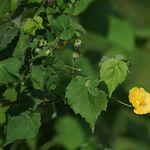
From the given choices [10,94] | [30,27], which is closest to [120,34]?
[10,94]

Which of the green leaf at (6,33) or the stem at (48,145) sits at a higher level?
the green leaf at (6,33)

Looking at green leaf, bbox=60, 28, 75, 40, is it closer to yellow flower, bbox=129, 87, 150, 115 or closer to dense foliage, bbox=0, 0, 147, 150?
dense foliage, bbox=0, 0, 147, 150

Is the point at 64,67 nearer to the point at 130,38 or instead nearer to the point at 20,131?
the point at 20,131

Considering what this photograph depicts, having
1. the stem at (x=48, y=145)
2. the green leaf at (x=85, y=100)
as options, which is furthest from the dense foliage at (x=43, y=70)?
the stem at (x=48, y=145)

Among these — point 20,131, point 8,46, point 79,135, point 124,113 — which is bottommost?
point 124,113

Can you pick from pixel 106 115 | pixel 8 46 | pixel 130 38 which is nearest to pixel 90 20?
pixel 130 38

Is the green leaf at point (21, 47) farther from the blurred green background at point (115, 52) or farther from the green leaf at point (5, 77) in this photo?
the blurred green background at point (115, 52)
